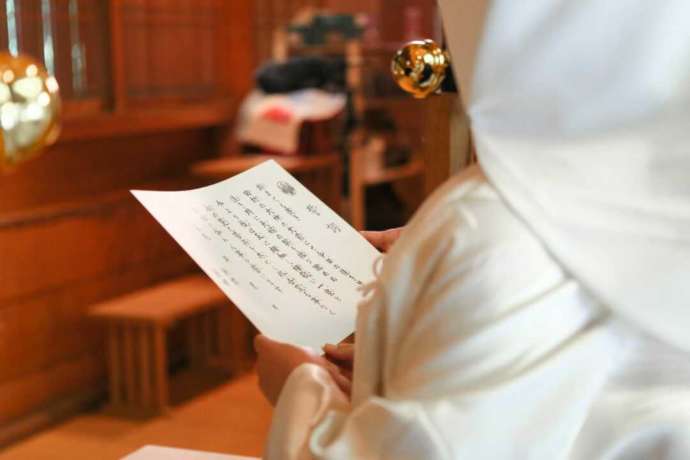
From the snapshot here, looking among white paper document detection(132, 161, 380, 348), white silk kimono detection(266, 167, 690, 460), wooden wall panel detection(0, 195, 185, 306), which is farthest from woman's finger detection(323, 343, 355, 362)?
A: wooden wall panel detection(0, 195, 185, 306)

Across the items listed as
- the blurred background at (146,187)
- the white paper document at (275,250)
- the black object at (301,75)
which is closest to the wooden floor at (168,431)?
the blurred background at (146,187)

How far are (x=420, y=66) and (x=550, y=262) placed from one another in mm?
687

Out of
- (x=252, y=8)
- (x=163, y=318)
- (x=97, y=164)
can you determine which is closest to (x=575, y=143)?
(x=163, y=318)

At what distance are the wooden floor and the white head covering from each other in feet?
6.20

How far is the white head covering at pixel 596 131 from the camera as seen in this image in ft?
2.50

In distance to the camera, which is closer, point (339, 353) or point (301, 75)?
point (339, 353)

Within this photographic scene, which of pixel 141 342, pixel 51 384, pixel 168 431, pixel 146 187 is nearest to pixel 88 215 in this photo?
pixel 146 187

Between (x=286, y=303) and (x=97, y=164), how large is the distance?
268 centimetres

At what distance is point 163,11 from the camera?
150 inches

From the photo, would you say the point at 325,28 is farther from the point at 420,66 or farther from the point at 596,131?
the point at 596,131

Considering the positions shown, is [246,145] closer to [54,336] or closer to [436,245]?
[54,336]

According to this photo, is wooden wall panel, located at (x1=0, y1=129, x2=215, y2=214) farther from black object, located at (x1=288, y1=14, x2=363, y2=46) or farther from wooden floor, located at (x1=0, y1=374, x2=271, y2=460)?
wooden floor, located at (x1=0, y1=374, x2=271, y2=460)

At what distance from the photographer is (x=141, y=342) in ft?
11.0

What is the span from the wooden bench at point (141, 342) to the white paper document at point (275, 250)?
89.8 inches
